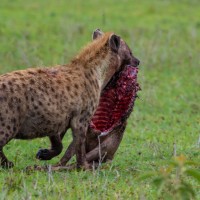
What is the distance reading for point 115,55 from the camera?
8031 mm

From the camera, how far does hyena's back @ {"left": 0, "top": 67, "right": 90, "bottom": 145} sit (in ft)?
22.4

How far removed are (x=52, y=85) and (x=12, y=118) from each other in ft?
1.95

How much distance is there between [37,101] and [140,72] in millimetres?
5340

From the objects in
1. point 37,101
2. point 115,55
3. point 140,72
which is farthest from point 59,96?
point 140,72

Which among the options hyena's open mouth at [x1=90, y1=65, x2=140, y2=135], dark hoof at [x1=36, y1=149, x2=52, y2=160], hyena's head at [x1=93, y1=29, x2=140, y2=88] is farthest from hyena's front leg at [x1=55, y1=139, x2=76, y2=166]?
hyena's head at [x1=93, y1=29, x2=140, y2=88]

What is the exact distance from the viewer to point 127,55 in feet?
26.9

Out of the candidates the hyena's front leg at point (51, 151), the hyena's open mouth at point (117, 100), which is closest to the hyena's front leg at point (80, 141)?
the hyena's front leg at point (51, 151)

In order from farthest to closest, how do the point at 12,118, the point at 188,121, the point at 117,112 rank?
the point at 188,121, the point at 117,112, the point at 12,118

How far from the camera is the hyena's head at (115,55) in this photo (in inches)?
313

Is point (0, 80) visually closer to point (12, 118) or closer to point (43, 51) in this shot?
point (12, 118)

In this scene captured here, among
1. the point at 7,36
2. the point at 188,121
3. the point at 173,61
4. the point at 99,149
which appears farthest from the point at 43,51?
the point at 99,149

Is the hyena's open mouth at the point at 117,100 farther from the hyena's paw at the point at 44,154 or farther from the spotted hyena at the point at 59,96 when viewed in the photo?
the hyena's paw at the point at 44,154

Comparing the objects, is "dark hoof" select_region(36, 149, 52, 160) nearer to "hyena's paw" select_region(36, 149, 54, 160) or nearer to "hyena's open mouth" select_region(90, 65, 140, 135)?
"hyena's paw" select_region(36, 149, 54, 160)

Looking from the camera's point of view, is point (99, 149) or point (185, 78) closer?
point (99, 149)
